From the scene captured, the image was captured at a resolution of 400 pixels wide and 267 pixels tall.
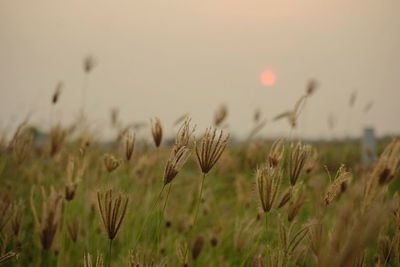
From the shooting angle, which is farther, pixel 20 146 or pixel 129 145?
pixel 20 146

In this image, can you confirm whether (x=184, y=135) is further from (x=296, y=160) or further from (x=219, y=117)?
(x=219, y=117)

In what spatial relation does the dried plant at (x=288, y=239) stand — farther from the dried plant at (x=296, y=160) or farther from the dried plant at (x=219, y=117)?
the dried plant at (x=219, y=117)

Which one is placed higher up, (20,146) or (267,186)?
(20,146)

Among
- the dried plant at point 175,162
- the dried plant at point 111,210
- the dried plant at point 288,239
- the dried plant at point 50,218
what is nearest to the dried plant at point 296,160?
the dried plant at point 288,239

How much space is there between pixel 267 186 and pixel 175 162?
0.23 meters

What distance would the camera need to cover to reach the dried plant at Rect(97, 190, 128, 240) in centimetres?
102

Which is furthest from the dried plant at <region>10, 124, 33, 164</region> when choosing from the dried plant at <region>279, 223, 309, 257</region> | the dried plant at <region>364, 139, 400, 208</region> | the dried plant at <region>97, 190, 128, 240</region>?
the dried plant at <region>364, 139, 400, 208</region>

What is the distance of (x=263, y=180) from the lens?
1.06 meters

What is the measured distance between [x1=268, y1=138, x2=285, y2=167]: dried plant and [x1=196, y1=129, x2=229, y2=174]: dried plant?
18 cm

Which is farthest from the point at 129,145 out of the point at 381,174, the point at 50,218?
the point at 381,174

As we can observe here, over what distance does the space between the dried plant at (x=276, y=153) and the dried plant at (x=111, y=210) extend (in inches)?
17.2

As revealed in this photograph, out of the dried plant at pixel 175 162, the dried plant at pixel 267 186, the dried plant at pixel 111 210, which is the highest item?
the dried plant at pixel 175 162

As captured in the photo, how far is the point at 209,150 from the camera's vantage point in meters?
1.14

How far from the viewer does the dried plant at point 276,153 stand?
1249mm
